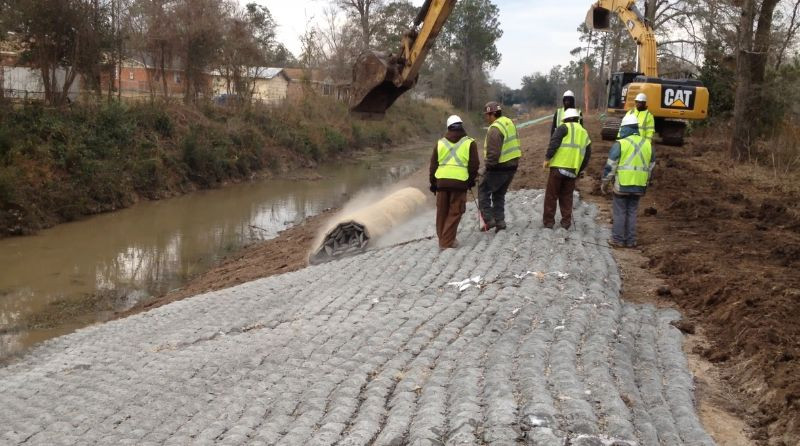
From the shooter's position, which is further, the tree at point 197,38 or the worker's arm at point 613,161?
the tree at point 197,38

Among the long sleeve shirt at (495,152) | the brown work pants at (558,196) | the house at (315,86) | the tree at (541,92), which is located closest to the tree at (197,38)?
the house at (315,86)

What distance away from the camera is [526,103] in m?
106

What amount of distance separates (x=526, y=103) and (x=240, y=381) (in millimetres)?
104035

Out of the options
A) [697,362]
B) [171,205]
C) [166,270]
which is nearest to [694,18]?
[171,205]

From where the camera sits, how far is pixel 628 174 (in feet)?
30.8

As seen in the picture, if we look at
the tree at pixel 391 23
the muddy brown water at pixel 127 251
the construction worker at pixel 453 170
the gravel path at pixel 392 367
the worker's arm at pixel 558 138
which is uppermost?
the tree at pixel 391 23

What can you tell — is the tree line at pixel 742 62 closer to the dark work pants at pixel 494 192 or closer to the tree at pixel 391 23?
the dark work pants at pixel 494 192

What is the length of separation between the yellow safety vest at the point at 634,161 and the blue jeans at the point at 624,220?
0.79 feet

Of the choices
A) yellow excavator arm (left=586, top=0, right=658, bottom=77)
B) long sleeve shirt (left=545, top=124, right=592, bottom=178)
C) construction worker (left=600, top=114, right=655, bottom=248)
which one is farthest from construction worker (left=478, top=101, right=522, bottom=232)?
yellow excavator arm (left=586, top=0, right=658, bottom=77)

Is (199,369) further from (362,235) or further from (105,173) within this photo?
(105,173)

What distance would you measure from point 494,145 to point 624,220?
6.77ft

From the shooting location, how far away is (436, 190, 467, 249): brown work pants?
9.17 m

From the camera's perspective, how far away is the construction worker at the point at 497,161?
30.9ft

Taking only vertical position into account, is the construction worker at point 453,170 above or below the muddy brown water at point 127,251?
above
